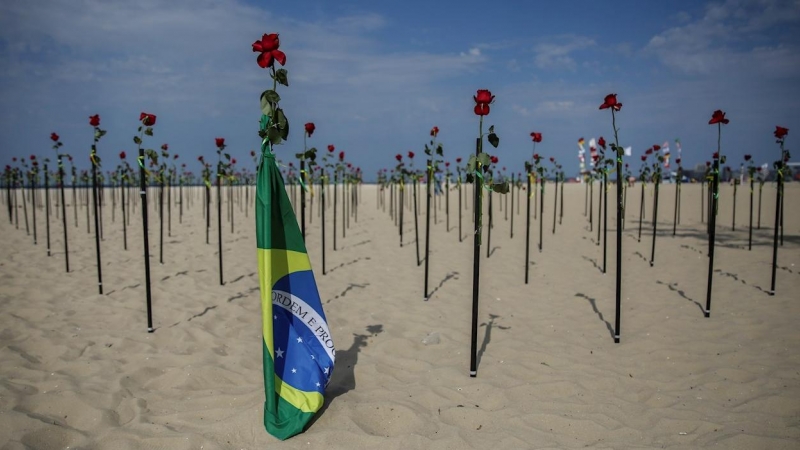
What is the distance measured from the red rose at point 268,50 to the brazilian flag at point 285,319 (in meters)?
0.40

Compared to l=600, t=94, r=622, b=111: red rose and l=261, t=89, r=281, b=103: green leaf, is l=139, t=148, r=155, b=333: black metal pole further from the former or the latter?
l=600, t=94, r=622, b=111: red rose

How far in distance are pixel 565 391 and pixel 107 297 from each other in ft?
21.8

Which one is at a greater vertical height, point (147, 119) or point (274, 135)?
point (147, 119)

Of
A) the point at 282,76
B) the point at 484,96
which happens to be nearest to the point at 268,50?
the point at 282,76

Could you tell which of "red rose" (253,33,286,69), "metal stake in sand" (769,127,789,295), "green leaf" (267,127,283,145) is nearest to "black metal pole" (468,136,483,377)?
"green leaf" (267,127,283,145)

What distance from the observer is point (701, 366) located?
4.76 m

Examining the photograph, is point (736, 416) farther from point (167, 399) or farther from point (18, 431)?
point (18, 431)

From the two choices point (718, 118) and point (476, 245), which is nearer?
point (476, 245)

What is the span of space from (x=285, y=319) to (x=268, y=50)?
6.42ft

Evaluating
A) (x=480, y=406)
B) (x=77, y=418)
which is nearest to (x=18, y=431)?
(x=77, y=418)

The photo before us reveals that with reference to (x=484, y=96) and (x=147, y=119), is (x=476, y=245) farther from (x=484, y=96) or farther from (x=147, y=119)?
(x=147, y=119)

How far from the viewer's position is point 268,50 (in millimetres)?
3361

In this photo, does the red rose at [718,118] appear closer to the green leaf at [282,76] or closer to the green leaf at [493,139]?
the green leaf at [493,139]

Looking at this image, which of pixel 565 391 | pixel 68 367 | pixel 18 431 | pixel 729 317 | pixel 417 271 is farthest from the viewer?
pixel 417 271
